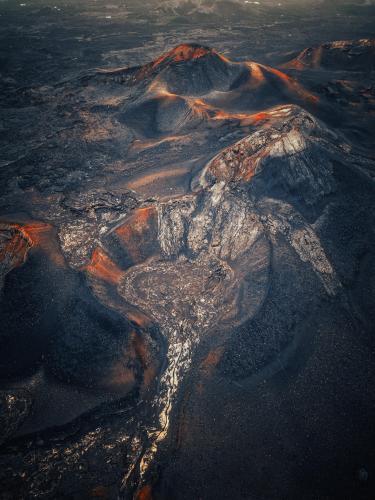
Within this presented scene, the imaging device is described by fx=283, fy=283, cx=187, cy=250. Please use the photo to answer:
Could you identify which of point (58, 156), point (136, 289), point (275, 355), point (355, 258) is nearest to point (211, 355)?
point (275, 355)

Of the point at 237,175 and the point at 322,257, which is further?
the point at 237,175

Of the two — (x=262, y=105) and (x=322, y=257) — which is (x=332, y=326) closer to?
(x=322, y=257)

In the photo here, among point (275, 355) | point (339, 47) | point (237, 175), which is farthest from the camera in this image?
point (339, 47)

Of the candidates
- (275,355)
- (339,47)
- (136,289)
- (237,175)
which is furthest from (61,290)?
(339,47)

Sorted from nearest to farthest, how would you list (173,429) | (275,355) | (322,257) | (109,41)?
(173,429) → (275,355) → (322,257) → (109,41)

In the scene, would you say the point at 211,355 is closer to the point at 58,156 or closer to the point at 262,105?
the point at 58,156

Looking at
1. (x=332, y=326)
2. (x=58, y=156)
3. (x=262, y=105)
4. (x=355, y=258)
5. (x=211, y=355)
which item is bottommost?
(x=211, y=355)

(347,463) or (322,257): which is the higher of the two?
(322,257)
